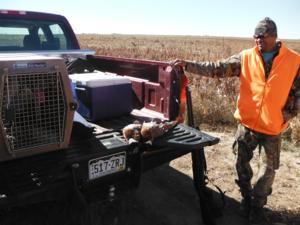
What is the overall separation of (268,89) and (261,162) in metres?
0.81

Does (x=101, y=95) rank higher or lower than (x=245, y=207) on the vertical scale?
higher

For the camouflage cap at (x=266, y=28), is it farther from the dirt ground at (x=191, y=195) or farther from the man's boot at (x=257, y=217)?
the dirt ground at (x=191, y=195)

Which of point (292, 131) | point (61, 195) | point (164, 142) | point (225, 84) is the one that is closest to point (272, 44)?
point (164, 142)

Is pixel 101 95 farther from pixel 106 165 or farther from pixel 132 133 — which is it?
pixel 106 165

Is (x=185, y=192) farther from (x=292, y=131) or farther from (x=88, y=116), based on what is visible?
(x=292, y=131)

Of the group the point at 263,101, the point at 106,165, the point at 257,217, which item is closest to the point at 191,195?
the point at 257,217

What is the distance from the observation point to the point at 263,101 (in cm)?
377

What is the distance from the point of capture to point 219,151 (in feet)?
19.4

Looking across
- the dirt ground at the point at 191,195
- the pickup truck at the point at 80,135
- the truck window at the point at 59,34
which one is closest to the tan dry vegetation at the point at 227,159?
the dirt ground at the point at 191,195

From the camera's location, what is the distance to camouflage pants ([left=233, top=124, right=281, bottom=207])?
153 inches

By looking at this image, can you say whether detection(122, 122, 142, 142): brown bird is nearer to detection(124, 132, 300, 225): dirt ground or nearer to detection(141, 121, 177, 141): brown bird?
detection(141, 121, 177, 141): brown bird

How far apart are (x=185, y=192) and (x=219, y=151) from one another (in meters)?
1.54

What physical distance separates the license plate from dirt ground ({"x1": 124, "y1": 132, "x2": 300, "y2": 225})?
95cm

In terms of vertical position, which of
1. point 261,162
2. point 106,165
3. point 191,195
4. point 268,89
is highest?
point 268,89
